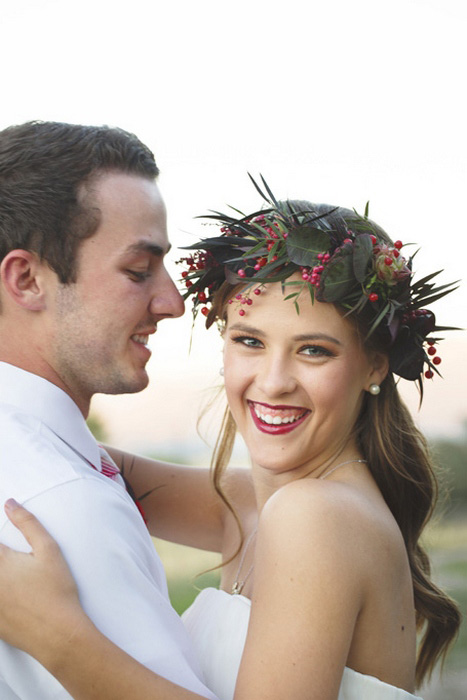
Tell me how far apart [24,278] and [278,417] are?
109cm

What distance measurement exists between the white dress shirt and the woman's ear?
123cm

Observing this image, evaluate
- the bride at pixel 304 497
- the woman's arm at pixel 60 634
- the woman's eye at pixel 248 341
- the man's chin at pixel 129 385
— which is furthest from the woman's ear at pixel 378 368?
the woman's arm at pixel 60 634

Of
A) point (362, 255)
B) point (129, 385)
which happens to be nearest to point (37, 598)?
point (129, 385)

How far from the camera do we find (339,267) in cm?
329

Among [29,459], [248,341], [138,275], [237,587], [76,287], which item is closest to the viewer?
[29,459]

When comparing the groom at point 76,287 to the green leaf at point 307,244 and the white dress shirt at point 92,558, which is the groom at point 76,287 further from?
the green leaf at point 307,244

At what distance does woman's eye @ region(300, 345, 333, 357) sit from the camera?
339 cm

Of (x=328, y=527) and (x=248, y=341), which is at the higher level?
(x=248, y=341)

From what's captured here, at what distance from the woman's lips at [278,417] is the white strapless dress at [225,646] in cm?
70

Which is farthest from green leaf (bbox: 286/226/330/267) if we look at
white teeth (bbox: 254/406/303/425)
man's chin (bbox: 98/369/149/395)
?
man's chin (bbox: 98/369/149/395)

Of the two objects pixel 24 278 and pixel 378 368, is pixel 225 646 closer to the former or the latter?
pixel 378 368

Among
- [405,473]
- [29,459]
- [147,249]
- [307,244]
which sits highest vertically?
[307,244]

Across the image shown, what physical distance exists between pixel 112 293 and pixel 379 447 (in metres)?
1.24

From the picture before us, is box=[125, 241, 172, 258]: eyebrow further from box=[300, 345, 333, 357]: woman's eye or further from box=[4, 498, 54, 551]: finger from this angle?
box=[4, 498, 54, 551]: finger
